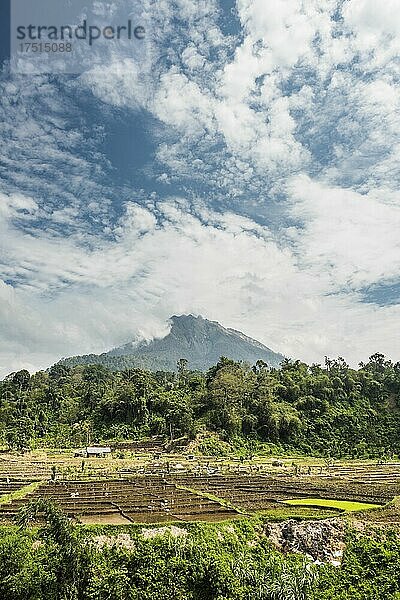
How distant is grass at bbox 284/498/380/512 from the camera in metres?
34.4

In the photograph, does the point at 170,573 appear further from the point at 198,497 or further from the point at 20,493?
the point at 20,493

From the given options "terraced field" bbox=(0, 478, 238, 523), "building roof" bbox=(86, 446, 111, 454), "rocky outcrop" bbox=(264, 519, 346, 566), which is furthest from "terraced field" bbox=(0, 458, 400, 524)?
"building roof" bbox=(86, 446, 111, 454)

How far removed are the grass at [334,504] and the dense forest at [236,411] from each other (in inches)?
1316

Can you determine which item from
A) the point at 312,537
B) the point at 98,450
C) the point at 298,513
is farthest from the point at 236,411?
the point at 312,537

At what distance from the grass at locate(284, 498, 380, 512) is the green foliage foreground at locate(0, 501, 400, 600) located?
13272 mm

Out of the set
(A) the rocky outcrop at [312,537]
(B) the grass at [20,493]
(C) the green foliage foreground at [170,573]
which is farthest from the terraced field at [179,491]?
(C) the green foliage foreground at [170,573]

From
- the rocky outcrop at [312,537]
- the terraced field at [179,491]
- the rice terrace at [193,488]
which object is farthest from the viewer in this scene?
the terraced field at [179,491]

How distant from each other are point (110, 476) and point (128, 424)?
34.4 m

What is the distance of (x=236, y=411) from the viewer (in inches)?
3140

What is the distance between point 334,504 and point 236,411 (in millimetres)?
44362

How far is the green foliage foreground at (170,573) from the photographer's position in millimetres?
18484

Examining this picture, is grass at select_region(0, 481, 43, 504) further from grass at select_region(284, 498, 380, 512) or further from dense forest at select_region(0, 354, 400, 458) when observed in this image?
dense forest at select_region(0, 354, 400, 458)

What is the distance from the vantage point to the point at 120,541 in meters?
26.2

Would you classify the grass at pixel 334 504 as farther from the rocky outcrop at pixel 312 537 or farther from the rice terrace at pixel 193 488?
the rocky outcrop at pixel 312 537
